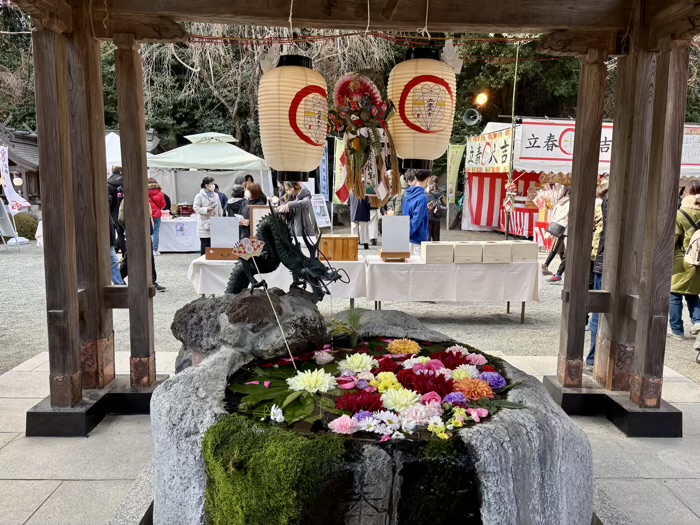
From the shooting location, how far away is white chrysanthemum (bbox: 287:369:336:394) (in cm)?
279

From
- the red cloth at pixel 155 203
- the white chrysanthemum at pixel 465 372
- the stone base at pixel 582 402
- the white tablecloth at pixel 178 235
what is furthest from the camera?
the white tablecloth at pixel 178 235

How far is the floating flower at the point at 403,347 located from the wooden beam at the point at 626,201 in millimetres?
1945

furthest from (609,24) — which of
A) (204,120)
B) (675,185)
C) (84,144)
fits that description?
(204,120)

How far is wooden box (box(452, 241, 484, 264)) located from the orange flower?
3.96 m

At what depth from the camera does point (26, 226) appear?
14930 mm

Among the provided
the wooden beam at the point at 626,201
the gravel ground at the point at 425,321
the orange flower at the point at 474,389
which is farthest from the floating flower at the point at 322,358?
the gravel ground at the point at 425,321

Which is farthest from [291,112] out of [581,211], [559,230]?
[559,230]

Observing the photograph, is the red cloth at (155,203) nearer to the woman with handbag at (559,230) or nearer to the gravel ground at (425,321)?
the gravel ground at (425,321)

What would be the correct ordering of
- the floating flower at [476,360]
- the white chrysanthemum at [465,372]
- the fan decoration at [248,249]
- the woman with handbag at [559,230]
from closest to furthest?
the white chrysanthemum at [465,372]
the floating flower at [476,360]
the fan decoration at [248,249]
the woman with handbag at [559,230]

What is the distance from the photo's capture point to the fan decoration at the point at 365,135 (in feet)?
11.8

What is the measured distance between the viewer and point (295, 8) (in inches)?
159

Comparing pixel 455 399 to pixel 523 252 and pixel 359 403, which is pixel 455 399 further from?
pixel 523 252

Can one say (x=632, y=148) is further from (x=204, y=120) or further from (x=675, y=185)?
(x=204, y=120)

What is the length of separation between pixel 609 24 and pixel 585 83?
44cm
